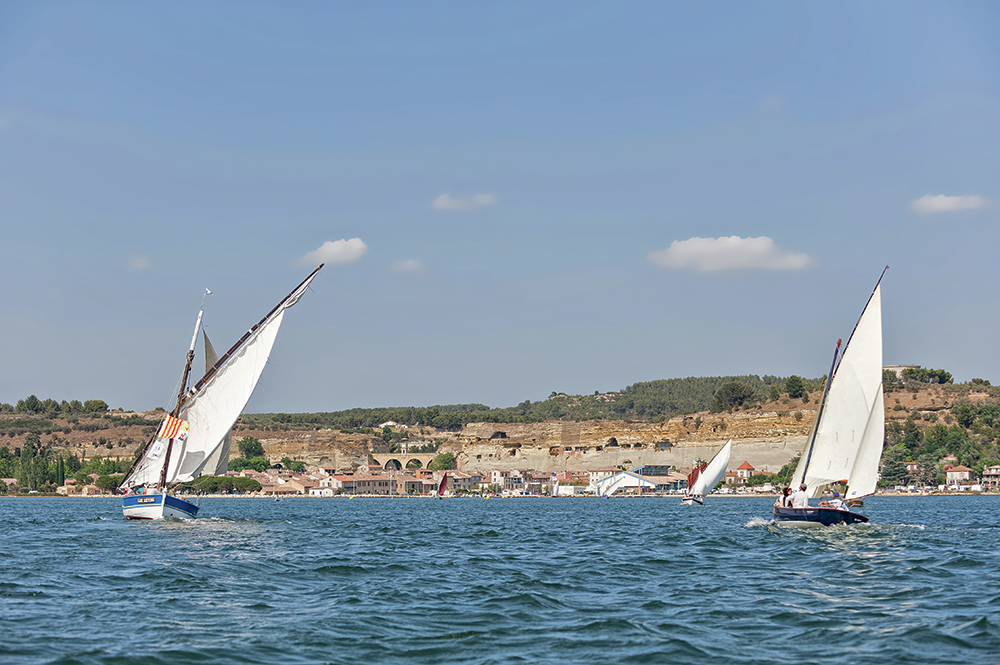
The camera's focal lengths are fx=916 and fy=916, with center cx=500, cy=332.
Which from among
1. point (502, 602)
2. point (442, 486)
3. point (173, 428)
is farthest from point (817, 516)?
point (442, 486)

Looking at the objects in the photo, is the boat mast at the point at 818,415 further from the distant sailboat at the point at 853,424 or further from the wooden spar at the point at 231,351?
the wooden spar at the point at 231,351

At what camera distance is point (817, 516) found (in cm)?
4394

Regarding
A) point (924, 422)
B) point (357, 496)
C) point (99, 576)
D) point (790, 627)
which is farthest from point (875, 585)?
point (357, 496)

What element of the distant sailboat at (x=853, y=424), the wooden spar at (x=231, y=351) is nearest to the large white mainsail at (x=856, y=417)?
the distant sailboat at (x=853, y=424)

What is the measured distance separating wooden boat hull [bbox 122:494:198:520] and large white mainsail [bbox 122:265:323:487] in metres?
1.06

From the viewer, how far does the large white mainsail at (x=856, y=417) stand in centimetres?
4119

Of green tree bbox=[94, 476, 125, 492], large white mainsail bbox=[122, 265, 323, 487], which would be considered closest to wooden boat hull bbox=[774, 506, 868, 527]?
large white mainsail bbox=[122, 265, 323, 487]

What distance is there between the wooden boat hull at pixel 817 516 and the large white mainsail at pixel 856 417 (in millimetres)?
1155

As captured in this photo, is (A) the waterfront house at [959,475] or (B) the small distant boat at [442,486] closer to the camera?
(A) the waterfront house at [959,475]

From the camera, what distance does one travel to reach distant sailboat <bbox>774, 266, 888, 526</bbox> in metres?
41.2

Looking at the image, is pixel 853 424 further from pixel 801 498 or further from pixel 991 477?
pixel 991 477

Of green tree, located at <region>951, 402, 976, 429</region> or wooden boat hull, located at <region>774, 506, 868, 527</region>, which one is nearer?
wooden boat hull, located at <region>774, 506, 868, 527</region>

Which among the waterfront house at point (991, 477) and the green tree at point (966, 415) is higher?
the green tree at point (966, 415)

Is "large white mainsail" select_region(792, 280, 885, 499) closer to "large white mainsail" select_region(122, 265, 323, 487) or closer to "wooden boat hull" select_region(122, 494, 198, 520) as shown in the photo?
"large white mainsail" select_region(122, 265, 323, 487)
